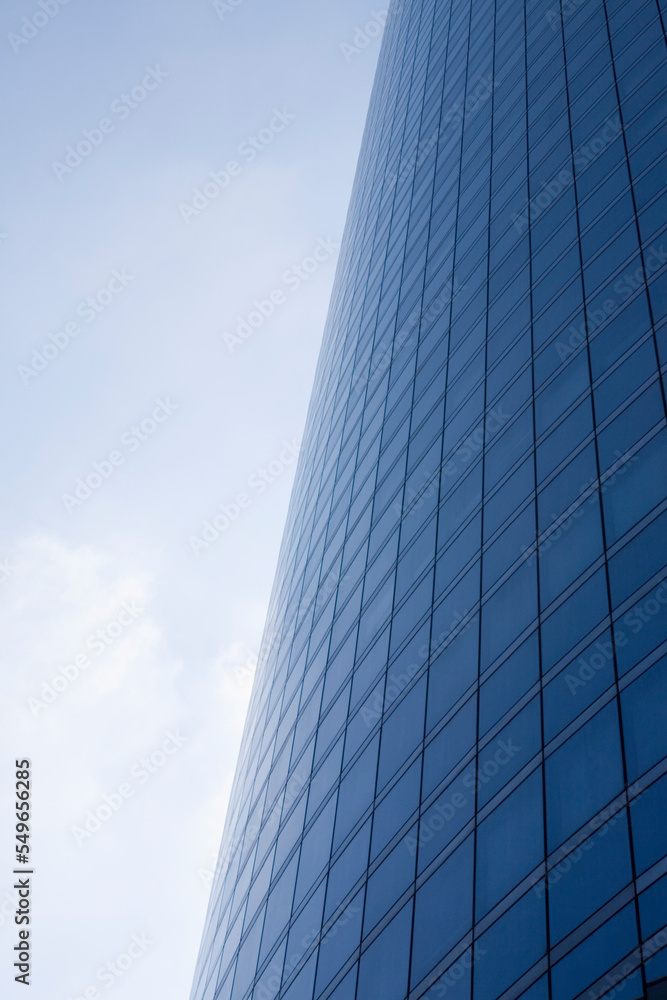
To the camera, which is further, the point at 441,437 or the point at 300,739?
the point at 300,739

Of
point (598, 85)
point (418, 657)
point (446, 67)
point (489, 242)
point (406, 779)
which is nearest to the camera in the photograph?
point (406, 779)

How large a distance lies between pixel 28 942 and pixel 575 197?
2958cm

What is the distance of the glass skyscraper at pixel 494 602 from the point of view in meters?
16.8

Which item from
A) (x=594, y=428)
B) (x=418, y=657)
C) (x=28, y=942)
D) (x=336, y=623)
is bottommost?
(x=28, y=942)

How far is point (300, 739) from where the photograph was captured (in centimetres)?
3456

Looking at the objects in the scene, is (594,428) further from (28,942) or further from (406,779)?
(28,942)

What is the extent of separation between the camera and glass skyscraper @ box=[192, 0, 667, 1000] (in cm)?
1677

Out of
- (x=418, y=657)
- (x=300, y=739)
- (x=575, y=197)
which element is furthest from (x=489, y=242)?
(x=300, y=739)

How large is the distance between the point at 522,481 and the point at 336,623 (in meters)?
12.3

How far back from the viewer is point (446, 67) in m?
52.3

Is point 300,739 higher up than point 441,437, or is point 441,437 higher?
point 441,437

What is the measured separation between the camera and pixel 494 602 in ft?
75.6

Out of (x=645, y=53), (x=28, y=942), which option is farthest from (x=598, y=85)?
(x=28, y=942)

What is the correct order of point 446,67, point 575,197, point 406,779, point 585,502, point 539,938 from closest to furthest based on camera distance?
1. point 539,938
2. point 585,502
3. point 406,779
4. point 575,197
5. point 446,67
